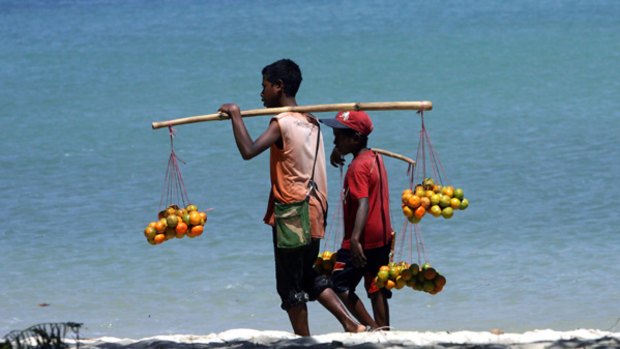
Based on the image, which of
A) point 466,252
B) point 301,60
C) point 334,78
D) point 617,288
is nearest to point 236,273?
point 466,252

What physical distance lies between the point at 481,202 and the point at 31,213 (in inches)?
161

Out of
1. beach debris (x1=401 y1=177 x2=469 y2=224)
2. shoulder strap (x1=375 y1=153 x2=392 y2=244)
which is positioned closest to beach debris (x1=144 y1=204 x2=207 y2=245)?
shoulder strap (x1=375 y1=153 x2=392 y2=244)

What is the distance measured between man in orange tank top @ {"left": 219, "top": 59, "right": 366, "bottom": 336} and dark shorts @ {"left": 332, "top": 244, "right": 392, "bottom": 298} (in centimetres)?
15

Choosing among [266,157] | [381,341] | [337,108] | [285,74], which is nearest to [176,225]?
[285,74]

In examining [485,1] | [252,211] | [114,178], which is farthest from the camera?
[485,1]

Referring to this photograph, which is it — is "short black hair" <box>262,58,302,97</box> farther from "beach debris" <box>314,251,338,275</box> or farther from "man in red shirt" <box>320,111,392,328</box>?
"beach debris" <box>314,251,338,275</box>

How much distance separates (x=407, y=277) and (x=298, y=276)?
53 cm

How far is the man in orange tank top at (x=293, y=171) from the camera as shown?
232 inches

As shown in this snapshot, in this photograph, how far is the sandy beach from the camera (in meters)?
5.66

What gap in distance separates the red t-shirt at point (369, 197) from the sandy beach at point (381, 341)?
0.45m

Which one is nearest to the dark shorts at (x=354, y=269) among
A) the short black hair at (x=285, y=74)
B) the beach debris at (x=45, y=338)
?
the short black hair at (x=285, y=74)

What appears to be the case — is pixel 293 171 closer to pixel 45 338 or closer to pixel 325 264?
pixel 325 264

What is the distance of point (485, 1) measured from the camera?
33469 mm

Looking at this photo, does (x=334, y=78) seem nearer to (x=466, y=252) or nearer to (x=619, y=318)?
(x=466, y=252)
